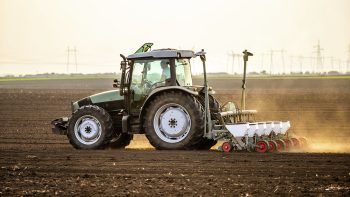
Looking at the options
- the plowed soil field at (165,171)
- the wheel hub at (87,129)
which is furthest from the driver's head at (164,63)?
the plowed soil field at (165,171)

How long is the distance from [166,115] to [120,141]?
2.11 metres

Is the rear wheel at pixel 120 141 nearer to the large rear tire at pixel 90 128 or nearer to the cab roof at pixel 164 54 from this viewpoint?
the large rear tire at pixel 90 128

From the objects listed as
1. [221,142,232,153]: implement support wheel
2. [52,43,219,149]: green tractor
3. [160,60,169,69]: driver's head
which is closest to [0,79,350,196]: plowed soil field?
[221,142,232,153]: implement support wheel

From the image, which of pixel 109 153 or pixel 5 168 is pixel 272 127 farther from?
pixel 5 168

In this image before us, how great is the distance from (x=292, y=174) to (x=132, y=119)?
6.27m

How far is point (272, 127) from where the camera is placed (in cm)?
1942

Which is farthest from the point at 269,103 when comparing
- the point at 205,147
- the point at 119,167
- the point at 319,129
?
the point at 119,167

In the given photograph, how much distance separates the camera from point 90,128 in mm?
19766

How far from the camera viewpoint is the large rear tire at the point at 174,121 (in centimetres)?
1867

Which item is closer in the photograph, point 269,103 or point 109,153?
point 109,153

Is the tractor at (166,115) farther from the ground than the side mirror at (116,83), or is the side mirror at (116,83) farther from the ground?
the side mirror at (116,83)

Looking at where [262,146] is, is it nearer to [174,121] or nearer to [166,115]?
[174,121]

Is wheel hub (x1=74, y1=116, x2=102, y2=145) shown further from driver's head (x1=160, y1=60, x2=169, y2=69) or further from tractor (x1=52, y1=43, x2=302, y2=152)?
driver's head (x1=160, y1=60, x2=169, y2=69)

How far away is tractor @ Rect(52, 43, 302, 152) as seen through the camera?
1873cm
